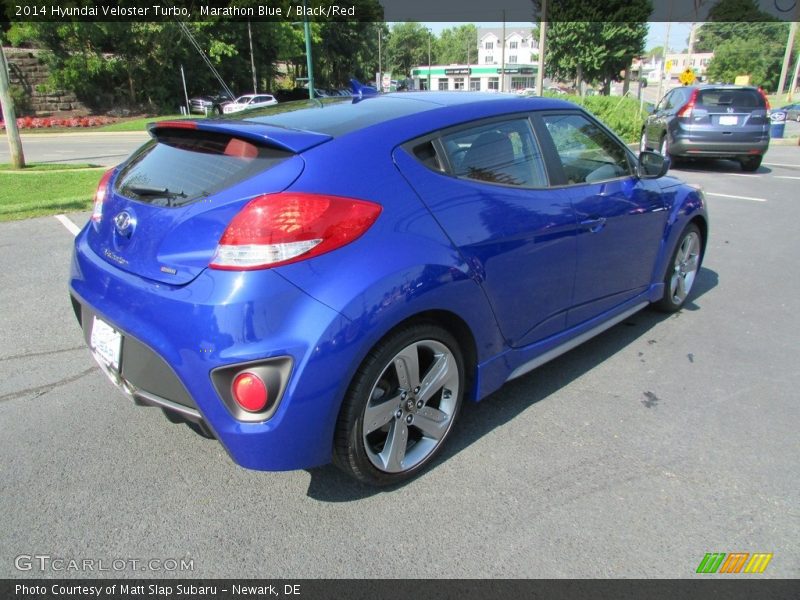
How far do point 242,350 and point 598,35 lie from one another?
168ft

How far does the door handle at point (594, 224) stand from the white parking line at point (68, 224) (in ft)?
19.3

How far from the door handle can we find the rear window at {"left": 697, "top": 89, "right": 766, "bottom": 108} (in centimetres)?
1013

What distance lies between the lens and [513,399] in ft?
10.7

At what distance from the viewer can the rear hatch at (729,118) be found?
1130 centimetres

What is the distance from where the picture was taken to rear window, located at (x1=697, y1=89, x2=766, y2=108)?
11430 mm

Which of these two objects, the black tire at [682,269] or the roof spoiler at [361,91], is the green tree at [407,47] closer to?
the black tire at [682,269]

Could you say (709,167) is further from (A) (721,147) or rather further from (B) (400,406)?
(B) (400,406)

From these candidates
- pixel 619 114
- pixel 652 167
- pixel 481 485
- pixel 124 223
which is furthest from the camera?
pixel 619 114

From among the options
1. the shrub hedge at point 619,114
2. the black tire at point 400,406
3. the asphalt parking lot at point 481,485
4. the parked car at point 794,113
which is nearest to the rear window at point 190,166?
the black tire at point 400,406

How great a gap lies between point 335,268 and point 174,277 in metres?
0.60

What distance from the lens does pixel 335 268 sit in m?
2.05

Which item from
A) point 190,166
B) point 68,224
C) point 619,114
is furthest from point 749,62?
point 190,166

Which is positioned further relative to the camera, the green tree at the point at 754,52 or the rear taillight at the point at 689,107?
the green tree at the point at 754,52
